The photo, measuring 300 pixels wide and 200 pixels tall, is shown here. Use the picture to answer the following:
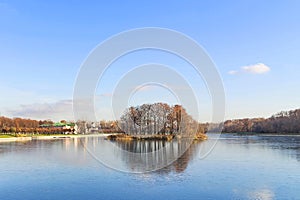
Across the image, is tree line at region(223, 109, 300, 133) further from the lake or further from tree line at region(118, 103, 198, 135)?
the lake

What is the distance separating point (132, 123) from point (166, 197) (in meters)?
28.7

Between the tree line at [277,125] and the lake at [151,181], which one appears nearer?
the lake at [151,181]

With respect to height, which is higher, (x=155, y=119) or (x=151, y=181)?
(x=155, y=119)

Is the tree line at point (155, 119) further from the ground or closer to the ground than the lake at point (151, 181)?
further from the ground

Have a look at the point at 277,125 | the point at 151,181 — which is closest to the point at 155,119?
the point at 151,181

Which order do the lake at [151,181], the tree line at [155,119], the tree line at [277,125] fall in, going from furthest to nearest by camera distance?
the tree line at [277,125], the tree line at [155,119], the lake at [151,181]

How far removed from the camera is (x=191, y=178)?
33.9ft

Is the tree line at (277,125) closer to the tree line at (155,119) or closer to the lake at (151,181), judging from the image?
the tree line at (155,119)

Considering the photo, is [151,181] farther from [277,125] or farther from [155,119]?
[277,125]

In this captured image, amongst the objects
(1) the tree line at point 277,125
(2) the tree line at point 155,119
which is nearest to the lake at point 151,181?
(2) the tree line at point 155,119

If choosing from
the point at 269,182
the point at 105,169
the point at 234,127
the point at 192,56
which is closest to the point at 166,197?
the point at 269,182

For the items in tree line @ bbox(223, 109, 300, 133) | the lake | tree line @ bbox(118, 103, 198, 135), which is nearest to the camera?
the lake

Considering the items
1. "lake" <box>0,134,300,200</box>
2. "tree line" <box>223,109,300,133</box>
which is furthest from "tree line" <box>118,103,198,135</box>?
"tree line" <box>223,109,300,133</box>

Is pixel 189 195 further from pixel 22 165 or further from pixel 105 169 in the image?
pixel 22 165
